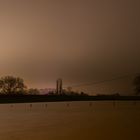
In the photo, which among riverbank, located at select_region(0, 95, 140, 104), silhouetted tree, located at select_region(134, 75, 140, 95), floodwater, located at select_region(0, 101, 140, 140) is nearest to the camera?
floodwater, located at select_region(0, 101, 140, 140)

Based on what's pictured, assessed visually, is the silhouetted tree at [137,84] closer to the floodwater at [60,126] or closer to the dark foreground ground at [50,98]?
the dark foreground ground at [50,98]

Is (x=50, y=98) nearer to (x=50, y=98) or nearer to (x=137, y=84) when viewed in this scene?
(x=50, y=98)

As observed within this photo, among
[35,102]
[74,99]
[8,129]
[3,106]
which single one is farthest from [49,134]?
[74,99]

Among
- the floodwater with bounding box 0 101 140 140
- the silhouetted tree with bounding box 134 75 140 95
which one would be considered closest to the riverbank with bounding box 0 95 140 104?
the floodwater with bounding box 0 101 140 140

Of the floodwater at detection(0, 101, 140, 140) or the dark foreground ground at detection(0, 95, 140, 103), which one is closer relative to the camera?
the floodwater at detection(0, 101, 140, 140)

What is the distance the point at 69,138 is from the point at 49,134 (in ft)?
0.96

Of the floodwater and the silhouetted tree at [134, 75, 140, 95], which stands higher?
the silhouetted tree at [134, 75, 140, 95]

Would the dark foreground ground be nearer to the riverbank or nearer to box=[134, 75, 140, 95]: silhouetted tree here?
the riverbank

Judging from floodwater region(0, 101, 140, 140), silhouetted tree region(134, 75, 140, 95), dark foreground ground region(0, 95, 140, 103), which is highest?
silhouetted tree region(134, 75, 140, 95)

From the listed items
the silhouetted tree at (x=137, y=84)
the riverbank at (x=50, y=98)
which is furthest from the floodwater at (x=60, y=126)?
the silhouetted tree at (x=137, y=84)

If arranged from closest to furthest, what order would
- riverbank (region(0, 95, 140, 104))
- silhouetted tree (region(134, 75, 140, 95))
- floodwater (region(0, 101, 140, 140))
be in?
floodwater (region(0, 101, 140, 140))
riverbank (region(0, 95, 140, 104))
silhouetted tree (region(134, 75, 140, 95))

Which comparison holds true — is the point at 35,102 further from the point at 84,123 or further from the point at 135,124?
the point at 135,124

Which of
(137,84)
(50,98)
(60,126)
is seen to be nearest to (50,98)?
(50,98)

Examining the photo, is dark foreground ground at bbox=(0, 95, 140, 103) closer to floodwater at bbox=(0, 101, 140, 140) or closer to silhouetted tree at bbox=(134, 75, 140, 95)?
floodwater at bbox=(0, 101, 140, 140)
